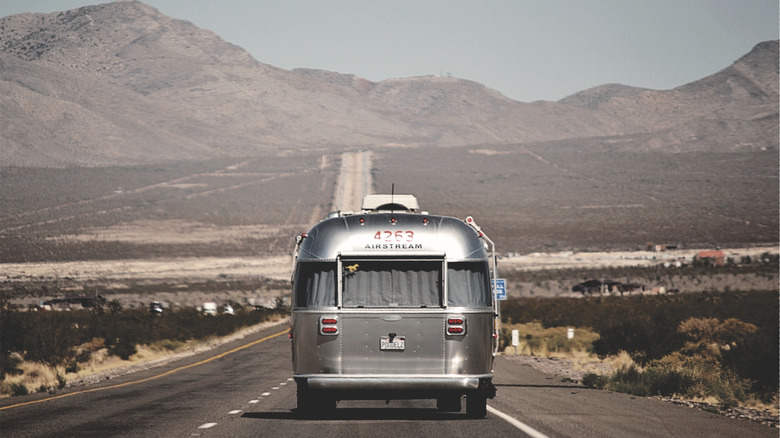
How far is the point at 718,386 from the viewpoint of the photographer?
21844 mm

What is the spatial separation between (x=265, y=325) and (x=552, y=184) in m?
124

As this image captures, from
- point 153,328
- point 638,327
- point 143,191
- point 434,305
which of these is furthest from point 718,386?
point 143,191

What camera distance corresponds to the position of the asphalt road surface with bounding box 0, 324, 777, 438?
1505cm

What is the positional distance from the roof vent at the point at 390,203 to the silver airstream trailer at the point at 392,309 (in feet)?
4.69

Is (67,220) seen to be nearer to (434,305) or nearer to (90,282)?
(90,282)

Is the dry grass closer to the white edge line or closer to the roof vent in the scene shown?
the roof vent

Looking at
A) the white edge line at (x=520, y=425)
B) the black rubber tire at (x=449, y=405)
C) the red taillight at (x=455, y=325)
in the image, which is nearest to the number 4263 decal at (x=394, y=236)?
the red taillight at (x=455, y=325)

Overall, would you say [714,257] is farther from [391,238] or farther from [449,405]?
[391,238]

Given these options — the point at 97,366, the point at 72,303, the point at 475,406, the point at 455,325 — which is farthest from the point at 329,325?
the point at 72,303

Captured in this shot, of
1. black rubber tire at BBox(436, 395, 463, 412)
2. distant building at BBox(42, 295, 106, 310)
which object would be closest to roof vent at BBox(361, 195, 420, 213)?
black rubber tire at BBox(436, 395, 463, 412)

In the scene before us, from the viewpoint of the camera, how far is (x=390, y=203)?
1722cm

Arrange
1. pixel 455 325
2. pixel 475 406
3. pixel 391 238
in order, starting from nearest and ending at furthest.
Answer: pixel 455 325
pixel 391 238
pixel 475 406

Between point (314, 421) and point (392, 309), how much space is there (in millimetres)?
2513

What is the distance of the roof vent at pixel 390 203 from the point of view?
17.2 metres
